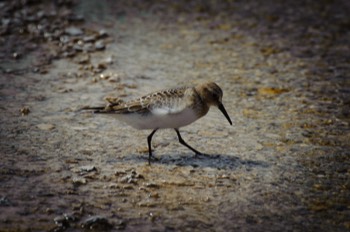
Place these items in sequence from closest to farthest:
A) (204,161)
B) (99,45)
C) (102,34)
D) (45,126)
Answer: (204,161) → (45,126) → (99,45) → (102,34)

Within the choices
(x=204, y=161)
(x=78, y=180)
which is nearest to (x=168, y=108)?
(x=204, y=161)

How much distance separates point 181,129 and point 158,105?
118 centimetres

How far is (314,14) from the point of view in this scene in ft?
37.8

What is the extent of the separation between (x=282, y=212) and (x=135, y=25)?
6853 mm

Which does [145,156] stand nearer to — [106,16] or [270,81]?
[270,81]

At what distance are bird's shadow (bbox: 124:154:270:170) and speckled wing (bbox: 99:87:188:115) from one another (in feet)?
1.74

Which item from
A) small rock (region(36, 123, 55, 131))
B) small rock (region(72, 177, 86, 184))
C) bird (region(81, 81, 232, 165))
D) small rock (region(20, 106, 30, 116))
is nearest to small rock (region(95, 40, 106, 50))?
small rock (region(20, 106, 30, 116))

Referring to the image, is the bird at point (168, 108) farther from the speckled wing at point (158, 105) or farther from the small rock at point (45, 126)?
the small rock at point (45, 126)

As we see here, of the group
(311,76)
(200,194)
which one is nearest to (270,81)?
(311,76)

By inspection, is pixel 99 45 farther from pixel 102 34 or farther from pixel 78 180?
pixel 78 180

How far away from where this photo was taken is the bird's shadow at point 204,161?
546 centimetres

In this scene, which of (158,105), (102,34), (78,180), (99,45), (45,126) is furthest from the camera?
(102,34)

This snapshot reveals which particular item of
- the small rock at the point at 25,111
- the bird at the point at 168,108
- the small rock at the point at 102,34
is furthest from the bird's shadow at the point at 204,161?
the small rock at the point at 102,34

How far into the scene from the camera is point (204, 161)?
18.3ft
